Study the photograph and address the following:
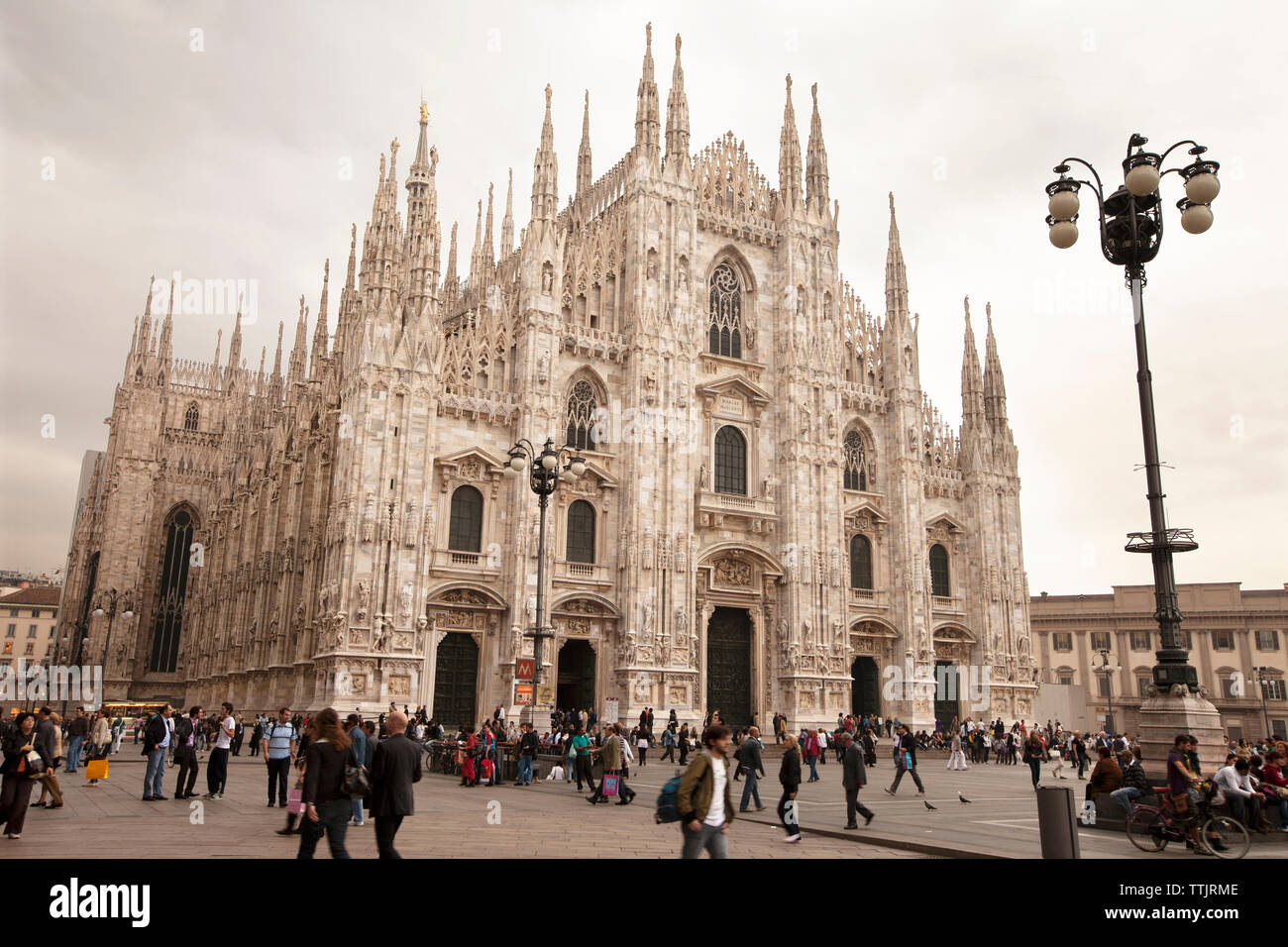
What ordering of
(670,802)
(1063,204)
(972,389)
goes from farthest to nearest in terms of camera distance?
(972,389), (1063,204), (670,802)

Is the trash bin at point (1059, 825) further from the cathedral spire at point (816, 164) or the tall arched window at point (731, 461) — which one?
the cathedral spire at point (816, 164)

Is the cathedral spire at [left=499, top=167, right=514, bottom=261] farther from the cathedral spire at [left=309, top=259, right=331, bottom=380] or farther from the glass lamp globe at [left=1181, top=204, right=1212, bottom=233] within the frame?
the glass lamp globe at [left=1181, top=204, right=1212, bottom=233]

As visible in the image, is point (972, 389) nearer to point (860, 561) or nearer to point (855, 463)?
point (855, 463)

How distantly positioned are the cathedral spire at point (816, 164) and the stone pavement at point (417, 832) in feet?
106

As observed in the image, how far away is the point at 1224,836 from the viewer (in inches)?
429

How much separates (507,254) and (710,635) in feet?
67.4

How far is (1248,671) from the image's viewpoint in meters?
63.2

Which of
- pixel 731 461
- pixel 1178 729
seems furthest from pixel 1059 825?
pixel 731 461

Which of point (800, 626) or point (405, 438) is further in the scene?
point (800, 626)

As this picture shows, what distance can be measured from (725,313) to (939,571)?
1491 centimetres

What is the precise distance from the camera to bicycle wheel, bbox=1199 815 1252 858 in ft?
35.1
